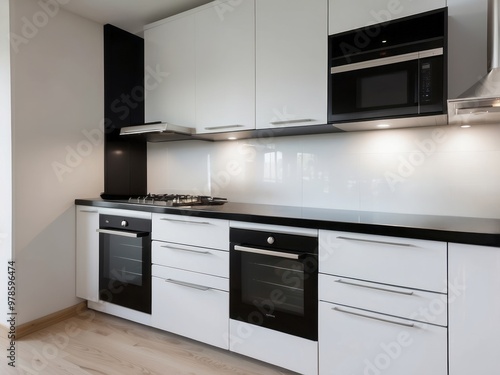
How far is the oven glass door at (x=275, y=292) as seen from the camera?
1663 millimetres

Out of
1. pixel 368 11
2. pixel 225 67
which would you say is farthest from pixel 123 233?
pixel 368 11

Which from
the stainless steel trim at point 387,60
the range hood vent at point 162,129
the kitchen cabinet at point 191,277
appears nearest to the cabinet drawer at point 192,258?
the kitchen cabinet at point 191,277

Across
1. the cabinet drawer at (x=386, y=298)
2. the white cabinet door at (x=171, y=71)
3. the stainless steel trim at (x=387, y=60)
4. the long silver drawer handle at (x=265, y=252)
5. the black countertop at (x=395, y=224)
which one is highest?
the white cabinet door at (x=171, y=71)

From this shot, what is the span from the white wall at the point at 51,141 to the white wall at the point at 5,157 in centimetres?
4

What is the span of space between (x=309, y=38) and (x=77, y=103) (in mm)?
1959

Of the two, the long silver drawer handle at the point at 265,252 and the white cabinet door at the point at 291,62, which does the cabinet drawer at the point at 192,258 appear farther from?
the white cabinet door at the point at 291,62

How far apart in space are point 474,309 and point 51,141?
2861 millimetres

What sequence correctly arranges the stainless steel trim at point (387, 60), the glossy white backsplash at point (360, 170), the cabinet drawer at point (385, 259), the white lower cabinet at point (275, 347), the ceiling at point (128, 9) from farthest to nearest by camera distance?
the ceiling at point (128, 9) < the glossy white backsplash at point (360, 170) < the white lower cabinet at point (275, 347) < the stainless steel trim at point (387, 60) < the cabinet drawer at point (385, 259)

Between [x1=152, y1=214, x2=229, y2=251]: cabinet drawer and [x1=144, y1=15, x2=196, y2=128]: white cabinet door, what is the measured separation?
796mm

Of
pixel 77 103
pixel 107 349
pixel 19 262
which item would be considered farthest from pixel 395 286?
pixel 77 103

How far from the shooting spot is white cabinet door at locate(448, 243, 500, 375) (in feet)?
4.12

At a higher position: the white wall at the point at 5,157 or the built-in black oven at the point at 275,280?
the white wall at the point at 5,157

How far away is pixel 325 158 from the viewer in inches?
88.5

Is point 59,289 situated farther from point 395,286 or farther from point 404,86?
point 404,86
